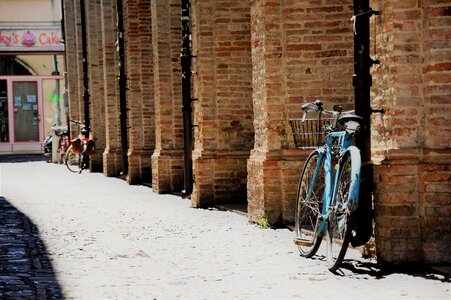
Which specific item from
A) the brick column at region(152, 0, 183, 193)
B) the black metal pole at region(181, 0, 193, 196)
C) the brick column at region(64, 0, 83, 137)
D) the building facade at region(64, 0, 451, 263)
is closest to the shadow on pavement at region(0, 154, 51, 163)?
the brick column at region(64, 0, 83, 137)

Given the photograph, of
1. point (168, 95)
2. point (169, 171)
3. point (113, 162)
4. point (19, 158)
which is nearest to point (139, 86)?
point (168, 95)

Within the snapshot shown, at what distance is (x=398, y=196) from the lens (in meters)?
6.68

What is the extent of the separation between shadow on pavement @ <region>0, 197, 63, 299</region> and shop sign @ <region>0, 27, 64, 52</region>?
→ 87.3ft

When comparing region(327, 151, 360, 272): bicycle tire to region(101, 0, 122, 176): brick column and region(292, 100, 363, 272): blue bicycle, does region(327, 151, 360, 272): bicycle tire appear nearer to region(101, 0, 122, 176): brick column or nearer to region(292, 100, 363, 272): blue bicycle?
region(292, 100, 363, 272): blue bicycle

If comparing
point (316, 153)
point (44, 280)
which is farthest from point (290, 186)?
point (44, 280)

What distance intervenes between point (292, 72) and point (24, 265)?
3.70m

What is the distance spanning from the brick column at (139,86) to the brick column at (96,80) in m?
5.71

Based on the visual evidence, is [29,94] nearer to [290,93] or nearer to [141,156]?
[141,156]

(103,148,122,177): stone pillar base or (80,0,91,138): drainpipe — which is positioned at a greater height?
(80,0,91,138): drainpipe

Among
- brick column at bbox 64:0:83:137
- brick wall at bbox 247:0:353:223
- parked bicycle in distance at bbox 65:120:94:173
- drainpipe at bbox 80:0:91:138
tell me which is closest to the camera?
brick wall at bbox 247:0:353:223

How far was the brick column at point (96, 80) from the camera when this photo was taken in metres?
24.0

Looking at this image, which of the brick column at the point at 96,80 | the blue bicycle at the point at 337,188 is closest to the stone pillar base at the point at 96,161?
the brick column at the point at 96,80

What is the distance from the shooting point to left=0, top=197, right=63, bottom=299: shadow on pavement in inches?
246

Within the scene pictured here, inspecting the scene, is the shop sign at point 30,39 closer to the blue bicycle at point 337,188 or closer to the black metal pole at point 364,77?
the blue bicycle at point 337,188
